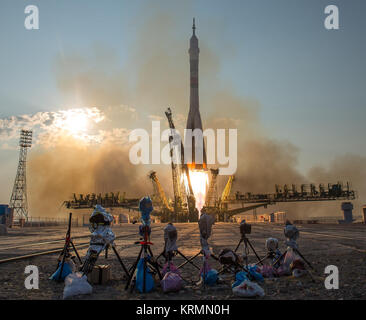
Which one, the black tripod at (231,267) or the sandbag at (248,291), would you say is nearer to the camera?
the sandbag at (248,291)

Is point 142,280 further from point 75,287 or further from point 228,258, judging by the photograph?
point 228,258

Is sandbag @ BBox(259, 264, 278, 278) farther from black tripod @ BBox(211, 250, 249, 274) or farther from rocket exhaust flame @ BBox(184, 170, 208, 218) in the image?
rocket exhaust flame @ BBox(184, 170, 208, 218)

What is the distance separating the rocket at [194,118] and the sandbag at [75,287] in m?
70.6

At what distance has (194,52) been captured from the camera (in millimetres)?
79375

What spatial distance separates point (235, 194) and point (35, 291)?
8592cm

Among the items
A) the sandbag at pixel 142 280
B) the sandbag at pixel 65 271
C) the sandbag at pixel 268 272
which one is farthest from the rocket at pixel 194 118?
the sandbag at pixel 142 280

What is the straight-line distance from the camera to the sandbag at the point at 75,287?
638 centimetres

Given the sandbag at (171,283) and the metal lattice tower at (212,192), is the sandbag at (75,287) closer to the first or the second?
the sandbag at (171,283)

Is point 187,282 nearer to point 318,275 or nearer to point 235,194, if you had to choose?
point 318,275

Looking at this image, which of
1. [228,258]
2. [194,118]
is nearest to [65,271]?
[228,258]

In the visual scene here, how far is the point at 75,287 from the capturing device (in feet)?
21.1

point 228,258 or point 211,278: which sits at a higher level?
point 228,258

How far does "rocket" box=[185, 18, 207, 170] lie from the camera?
76.2m

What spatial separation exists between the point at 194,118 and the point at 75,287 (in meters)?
71.0
